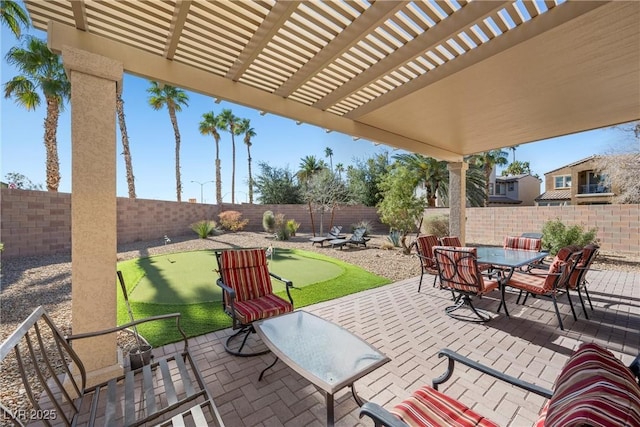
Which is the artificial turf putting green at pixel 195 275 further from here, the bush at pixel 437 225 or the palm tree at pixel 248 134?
the palm tree at pixel 248 134

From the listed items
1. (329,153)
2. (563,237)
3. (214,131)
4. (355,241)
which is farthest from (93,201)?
(329,153)

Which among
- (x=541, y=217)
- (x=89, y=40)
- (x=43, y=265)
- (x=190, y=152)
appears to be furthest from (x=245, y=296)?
(x=190, y=152)

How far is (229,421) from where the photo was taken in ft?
6.95

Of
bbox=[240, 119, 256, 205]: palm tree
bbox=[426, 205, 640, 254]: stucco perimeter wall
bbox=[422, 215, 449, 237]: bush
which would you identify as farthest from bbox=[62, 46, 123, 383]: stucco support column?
bbox=[240, 119, 256, 205]: palm tree

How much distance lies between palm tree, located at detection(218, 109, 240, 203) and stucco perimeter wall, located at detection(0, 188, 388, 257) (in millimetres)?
9569

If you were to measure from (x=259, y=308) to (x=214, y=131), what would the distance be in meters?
22.7

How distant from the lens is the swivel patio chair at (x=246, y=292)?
3.06m

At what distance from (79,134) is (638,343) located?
21.5ft

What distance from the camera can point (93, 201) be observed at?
2.47 metres

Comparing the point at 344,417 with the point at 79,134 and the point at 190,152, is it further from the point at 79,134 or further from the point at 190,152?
the point at 190,152

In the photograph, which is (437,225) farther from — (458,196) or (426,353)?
(426,353)

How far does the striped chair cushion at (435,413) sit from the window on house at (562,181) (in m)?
32.9

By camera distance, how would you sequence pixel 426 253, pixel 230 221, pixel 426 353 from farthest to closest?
1. pixel 230 221
2. pixel 426 253
3. pixel 426 353

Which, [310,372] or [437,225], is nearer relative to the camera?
[310,372]
